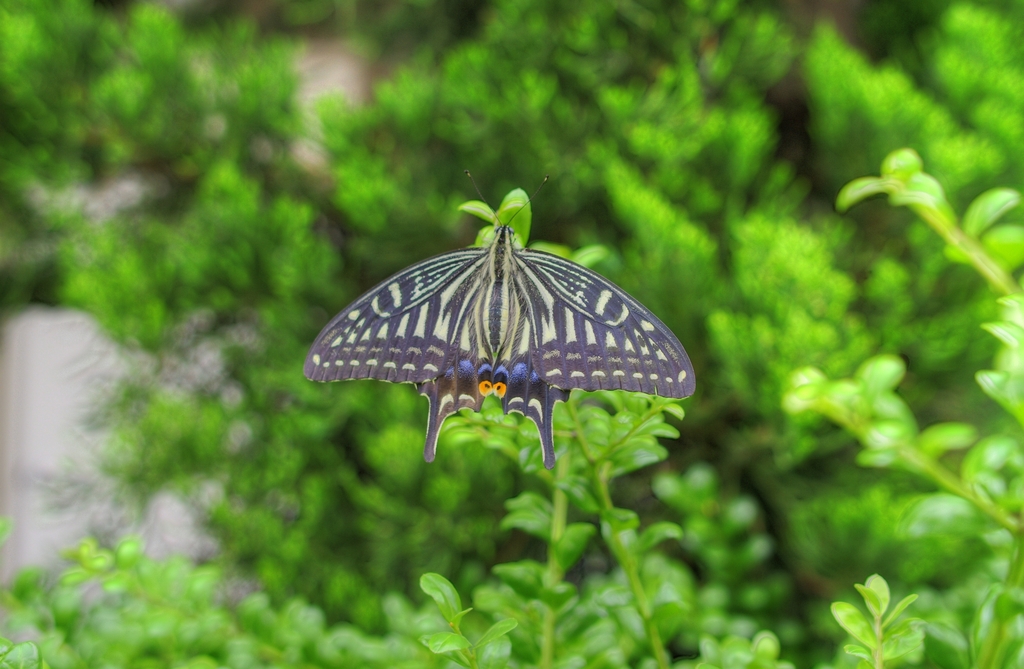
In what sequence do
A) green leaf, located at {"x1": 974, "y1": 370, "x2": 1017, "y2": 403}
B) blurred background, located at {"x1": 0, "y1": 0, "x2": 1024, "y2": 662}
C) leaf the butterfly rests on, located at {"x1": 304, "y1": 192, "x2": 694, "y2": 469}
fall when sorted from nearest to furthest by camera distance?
1. green leaf, located at {"x1": 974, "y1": 370, "x2": 1017, "y2": 403}
2. leaf the butterfly rests on, located at {"x1": 304, "y1": 192, "x2": 694, "y2": 469}
3. blurred background, located at {"x1": 0, "y1": 0, "x2": 1024, "y2": 662}

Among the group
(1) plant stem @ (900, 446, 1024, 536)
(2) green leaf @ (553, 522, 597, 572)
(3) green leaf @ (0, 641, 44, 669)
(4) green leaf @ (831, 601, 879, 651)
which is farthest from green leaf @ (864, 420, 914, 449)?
(3) green leaf @ (0, 641, 44, 669)

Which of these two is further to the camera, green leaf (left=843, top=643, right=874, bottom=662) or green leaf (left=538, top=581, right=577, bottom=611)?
green leaf (left=538, top=581, right=577, bottom=611)

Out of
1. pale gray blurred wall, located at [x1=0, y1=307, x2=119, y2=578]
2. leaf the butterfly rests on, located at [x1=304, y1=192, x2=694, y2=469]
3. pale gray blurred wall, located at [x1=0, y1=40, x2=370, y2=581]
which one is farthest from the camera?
pale gray blurred wall, located at [x1=0, y1=307, x2=119, y2=578]


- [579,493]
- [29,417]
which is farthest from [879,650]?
[29,417]

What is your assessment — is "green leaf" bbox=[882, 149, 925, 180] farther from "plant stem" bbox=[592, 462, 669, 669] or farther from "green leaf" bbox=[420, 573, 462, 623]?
"green leaf" bbox=[420, 573, 462, 623]

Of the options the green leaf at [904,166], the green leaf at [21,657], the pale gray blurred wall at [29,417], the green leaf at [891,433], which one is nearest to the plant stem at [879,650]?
the green leaf at [891,433]

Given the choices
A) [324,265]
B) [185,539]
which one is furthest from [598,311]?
[185,539]
